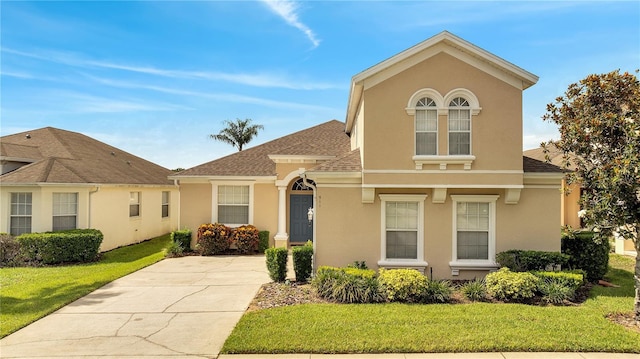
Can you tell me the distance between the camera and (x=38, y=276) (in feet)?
38.4

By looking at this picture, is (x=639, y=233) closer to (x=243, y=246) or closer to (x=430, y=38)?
(x=430, y=38)

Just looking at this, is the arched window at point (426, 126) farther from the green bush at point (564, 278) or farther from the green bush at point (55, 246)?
the green bush at point (55, 246)

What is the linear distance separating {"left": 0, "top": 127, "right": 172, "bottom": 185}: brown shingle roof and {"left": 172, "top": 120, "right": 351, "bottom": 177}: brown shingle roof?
4.33m

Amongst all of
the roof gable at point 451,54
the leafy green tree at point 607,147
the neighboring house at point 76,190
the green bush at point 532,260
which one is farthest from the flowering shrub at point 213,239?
the leafy green tree at point 607,147

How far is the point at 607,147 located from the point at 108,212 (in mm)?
18824

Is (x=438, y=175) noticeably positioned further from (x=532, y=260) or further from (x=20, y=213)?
(x=20, y=213)

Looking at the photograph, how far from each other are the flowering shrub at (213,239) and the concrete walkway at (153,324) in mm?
4038

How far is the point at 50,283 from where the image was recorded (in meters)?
10.7

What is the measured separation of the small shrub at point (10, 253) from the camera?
13430mm

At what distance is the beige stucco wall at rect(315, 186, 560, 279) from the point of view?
1040 centimetres

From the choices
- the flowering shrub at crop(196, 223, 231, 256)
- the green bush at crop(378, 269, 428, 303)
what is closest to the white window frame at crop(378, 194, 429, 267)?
the green bush at crop(378, 269, 428, 303)

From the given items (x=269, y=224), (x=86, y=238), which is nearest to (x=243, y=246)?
(x=269, y=224)

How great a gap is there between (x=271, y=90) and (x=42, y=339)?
1601cm

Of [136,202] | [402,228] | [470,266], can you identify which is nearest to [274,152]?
[136,202]
